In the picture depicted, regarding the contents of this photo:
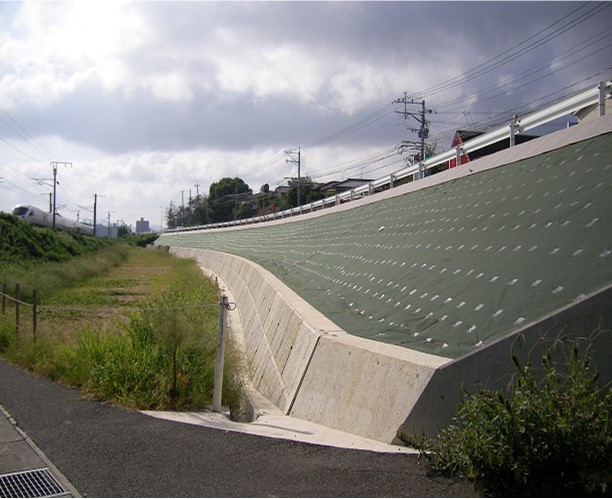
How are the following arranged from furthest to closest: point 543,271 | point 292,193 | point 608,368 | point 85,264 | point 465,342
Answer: point 292,193, point 85,264, point 543,271, point 465,342, point 608,368

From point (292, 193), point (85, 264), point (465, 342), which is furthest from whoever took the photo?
point (292, 193)

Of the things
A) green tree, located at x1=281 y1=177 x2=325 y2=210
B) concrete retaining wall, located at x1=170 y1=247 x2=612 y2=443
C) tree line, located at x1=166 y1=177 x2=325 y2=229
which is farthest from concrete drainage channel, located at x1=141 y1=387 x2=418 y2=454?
tree line, located at x1=166 y1=177 x2=325 y2=229

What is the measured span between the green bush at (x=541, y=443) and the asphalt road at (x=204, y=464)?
0.26m

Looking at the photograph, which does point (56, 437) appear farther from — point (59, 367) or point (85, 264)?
point (85, 264)

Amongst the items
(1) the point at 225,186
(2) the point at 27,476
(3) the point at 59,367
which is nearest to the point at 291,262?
(3) the point at 59,367

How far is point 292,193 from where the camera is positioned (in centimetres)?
7825

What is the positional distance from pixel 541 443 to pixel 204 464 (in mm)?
2634

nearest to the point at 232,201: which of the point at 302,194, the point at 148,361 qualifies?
the point at 302,194

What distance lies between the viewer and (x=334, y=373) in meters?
6.42

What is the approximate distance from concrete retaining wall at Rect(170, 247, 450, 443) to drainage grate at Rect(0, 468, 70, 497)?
2.67 metres

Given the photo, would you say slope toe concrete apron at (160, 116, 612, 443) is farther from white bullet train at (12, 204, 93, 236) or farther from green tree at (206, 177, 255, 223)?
green tree at (206, 177, 255, 223)

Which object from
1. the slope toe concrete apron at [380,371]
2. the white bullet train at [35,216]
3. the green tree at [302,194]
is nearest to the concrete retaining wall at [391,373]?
the slope toe concrete apron at [380,371]

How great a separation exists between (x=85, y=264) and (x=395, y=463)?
34.2 meters

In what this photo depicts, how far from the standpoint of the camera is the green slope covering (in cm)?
591
